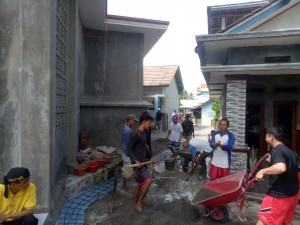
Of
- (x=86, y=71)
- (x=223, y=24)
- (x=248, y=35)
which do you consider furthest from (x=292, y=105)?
(x=86, y=71)

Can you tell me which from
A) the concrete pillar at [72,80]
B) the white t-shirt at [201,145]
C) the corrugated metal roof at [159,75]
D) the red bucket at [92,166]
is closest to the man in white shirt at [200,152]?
the white t-shirt at [201,145]

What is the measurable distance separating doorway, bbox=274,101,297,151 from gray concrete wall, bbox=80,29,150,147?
4.71 m

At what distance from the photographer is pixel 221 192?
4410 mm

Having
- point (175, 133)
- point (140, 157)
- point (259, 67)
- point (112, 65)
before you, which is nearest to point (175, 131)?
point (175, 133)

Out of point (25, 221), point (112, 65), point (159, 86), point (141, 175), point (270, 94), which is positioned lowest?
point (25, 221)

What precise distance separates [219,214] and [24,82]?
12.4 feet

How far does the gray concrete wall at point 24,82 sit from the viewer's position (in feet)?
12.7

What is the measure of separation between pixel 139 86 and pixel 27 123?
694 centimetres

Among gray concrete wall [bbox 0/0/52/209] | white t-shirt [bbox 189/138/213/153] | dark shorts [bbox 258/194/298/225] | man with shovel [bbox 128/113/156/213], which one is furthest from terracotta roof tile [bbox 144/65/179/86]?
dark shorts [bbox 258/194/298/225]

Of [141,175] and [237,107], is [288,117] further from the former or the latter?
[141,175]

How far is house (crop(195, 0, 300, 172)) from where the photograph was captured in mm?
7152

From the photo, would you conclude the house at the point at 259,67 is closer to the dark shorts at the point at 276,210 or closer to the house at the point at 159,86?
the dark shorts at the point at 276,210

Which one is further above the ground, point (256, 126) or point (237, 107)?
point (237, 107)

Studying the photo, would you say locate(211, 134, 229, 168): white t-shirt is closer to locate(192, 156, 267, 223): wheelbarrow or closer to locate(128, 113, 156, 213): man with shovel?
locate(192, 156, 267, 223): wheelbarrow
